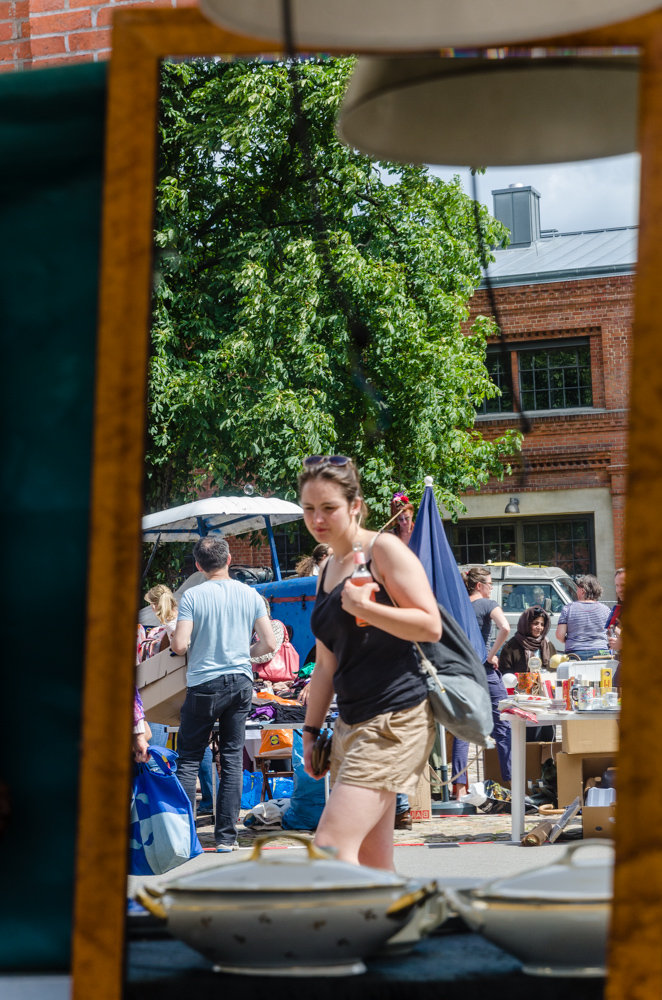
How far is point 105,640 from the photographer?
139 centimetres

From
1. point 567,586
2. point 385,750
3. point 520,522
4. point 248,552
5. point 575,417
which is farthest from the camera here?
point 520,522

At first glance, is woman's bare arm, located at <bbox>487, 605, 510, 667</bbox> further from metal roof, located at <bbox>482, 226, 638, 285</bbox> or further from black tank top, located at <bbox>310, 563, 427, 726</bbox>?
black tank top, located at <bbox>310, 563, 427, 726</bbox>

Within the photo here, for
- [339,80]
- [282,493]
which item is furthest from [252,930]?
[282,493]

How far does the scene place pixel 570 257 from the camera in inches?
238

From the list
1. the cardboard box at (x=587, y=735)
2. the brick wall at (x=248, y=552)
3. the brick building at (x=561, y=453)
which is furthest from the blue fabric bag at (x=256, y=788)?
the brick building at (x=561, y=453)

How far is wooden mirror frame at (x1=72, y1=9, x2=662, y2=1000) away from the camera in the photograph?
1.27m

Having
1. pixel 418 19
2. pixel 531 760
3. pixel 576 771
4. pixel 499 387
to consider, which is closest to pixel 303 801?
pixel 576 771

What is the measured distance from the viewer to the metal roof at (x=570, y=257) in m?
1.65

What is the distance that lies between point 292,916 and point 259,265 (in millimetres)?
3840

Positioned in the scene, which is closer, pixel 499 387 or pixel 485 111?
pixel 485 111

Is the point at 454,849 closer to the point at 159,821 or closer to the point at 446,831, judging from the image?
the point at 446,831

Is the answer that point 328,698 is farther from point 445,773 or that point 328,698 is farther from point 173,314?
point 445,773

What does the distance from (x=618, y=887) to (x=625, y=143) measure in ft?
3.61

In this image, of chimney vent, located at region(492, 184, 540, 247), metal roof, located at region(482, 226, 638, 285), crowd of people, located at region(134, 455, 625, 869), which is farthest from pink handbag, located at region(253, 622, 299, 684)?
crowd of people, located at region(134, 455, 625, 869)
